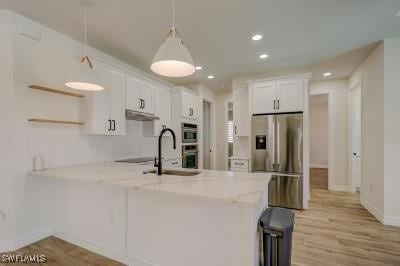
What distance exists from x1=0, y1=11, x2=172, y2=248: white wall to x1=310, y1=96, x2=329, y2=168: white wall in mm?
9049

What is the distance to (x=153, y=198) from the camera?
195 cm

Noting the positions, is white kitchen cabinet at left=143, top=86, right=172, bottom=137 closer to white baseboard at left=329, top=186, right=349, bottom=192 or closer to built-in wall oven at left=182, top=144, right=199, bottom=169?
built-in wall oven at left=182, top=144, right=199, bottom=169

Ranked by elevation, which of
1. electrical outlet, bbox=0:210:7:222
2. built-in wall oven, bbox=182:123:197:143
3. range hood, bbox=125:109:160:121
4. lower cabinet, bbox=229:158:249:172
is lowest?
electrical outlet, bbox=0:210:7:222

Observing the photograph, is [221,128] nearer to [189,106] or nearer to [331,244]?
[189,106]

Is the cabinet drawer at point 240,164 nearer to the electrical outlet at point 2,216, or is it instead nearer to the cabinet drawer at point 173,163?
the cabinet drawer at point 173,163

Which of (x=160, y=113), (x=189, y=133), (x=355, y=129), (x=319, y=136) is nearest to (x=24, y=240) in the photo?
(x=160, y=113)

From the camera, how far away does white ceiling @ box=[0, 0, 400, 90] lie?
2.19 metres

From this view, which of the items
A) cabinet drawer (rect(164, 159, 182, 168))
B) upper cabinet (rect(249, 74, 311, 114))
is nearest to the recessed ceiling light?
upper cabinet (rect(249, 74, 311, 114))

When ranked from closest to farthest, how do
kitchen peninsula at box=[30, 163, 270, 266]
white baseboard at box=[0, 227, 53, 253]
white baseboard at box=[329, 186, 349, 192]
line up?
1. kitchen peninsula at box=[30, 163, 270, 266]
2. white baseboard at box=[0, 227, 53, 253]
3. white baseboard at box=[329, 186, 349, 192]

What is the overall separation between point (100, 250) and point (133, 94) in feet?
8.10

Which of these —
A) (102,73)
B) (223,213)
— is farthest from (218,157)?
(223,213)

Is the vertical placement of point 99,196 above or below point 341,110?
below

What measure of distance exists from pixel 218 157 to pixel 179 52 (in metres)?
4.83

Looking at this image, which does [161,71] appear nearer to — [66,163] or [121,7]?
[121,7]
